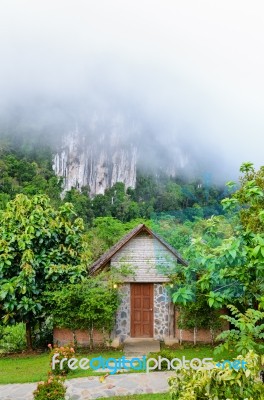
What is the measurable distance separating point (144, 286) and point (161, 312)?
1007 millimetres

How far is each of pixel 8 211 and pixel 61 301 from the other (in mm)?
3002

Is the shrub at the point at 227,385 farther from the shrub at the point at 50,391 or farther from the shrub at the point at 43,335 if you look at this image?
the shrub at the point at 43,335

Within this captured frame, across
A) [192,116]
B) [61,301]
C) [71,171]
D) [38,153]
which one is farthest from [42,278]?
[192,116]

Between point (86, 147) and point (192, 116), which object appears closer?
point (86, 147)

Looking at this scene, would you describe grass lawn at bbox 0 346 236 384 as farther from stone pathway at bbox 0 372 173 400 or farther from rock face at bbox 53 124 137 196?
rock face at bbox 53 124 137 196

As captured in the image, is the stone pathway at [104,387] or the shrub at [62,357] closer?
the stone pathway at [104,387]

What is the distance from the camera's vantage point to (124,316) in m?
13.4

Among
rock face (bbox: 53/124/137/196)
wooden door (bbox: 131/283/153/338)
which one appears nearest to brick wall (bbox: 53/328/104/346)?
wooden door (bbox: 131/283/153/338)

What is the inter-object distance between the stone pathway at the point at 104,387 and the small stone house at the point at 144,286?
13.2 feet

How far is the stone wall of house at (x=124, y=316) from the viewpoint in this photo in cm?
1336

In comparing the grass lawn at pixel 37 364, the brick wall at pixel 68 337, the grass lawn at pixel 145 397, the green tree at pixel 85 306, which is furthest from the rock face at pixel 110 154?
the grass lawn at pixel 145 397

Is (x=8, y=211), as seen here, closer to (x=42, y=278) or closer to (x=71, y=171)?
(x=42, y=278)

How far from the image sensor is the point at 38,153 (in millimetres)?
69875

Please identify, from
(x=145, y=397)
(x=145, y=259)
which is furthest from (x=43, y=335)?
(x=145, y=397)
